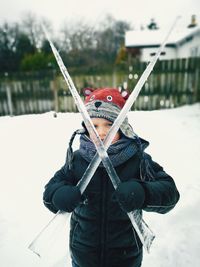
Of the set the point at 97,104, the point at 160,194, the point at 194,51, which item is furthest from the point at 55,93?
the point at 194,51

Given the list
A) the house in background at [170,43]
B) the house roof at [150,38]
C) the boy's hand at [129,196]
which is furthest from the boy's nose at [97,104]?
the house roof at [150,38]

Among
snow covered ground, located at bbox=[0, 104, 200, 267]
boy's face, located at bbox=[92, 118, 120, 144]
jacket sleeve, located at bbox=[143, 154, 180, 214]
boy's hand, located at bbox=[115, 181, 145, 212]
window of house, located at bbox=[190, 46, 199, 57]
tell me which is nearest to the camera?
boy's hand, located at bbox=[115, 181, 145, 212]

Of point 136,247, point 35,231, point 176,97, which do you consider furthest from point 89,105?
point 176,97

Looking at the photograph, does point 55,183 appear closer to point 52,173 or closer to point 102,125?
point 102,125

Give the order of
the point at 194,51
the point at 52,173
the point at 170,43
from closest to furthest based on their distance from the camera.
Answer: the point at 52,173
the point at 194,51
the point at 170,43

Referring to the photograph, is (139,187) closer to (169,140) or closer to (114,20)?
(169,140)

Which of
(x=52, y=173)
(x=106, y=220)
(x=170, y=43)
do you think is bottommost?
(x=52, y=173)

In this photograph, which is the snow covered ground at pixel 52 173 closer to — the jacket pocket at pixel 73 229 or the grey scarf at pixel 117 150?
the jacket pocket at pixel 73 229

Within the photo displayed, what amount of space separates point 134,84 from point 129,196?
743 cm

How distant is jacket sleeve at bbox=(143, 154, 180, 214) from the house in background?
51.8 feet

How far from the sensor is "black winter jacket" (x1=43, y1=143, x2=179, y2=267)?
1256 mm

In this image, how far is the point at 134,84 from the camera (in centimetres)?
817

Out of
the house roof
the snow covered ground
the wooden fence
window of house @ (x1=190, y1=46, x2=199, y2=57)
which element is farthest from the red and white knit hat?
the house roof

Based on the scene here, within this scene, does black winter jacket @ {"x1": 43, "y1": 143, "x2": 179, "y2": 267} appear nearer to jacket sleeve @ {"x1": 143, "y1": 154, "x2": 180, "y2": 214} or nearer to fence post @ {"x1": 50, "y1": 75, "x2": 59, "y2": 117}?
jacket sleeve @ {"x1": 143, "y1": 154, "x2": 180, "y2": 214}
